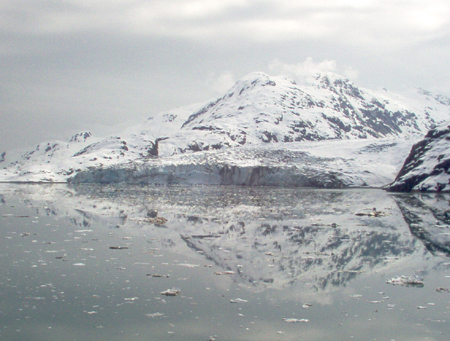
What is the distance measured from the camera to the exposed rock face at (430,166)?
44.7 meters

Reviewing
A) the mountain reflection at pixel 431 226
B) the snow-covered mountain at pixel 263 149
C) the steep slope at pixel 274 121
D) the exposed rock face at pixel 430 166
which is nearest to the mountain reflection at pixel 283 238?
the mountain reflection at pixel 431 226

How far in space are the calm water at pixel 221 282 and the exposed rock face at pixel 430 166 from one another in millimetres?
30002

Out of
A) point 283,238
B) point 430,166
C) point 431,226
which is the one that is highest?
point 430,166

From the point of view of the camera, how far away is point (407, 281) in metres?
9.91

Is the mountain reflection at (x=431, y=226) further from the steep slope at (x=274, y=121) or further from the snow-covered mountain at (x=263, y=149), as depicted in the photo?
the steep slope at (x=274, y=121)

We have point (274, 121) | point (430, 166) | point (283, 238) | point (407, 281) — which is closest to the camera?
point (407, 281)

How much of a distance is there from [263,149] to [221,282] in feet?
234

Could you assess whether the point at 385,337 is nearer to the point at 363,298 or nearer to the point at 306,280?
the point at 363,298

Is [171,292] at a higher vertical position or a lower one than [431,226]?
lower

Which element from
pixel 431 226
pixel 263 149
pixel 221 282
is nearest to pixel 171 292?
pixel 221 282

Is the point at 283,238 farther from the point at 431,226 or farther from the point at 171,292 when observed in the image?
the point at 431,226

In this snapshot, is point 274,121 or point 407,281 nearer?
point 407,281

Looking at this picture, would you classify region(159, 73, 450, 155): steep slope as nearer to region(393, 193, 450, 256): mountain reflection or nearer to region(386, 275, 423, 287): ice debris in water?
region(393, 193, 450, 256): mountain reflection

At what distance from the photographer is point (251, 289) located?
9305 mm
